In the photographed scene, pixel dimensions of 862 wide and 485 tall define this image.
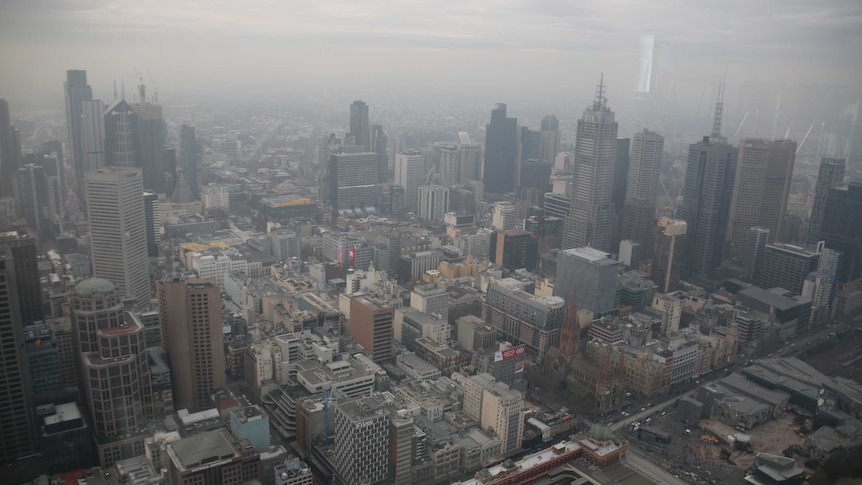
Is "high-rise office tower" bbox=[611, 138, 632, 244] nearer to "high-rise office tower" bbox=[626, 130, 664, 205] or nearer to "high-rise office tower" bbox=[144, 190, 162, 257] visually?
"high-rise office tower" bbox=[626, 130, 664, 205]

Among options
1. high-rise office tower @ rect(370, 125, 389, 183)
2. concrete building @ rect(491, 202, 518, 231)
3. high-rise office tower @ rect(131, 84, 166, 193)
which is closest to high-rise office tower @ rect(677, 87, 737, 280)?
concrete building @ rect(491, 202, 518, 231)

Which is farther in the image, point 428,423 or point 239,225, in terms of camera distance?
point 239,225

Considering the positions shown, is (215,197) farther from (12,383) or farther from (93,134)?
(12,383)

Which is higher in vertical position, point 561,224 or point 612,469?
point 561,224

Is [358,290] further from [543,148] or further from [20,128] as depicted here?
[543,148]

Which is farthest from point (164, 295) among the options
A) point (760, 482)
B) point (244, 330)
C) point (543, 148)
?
point (543, 148)

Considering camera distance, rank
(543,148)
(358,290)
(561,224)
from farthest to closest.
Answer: (543,148), (561,224), (358,290)

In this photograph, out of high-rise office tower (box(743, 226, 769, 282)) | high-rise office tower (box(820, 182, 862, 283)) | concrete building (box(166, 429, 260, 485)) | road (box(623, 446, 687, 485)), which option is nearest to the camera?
concrete building (box(166, 429, 260, 485))
